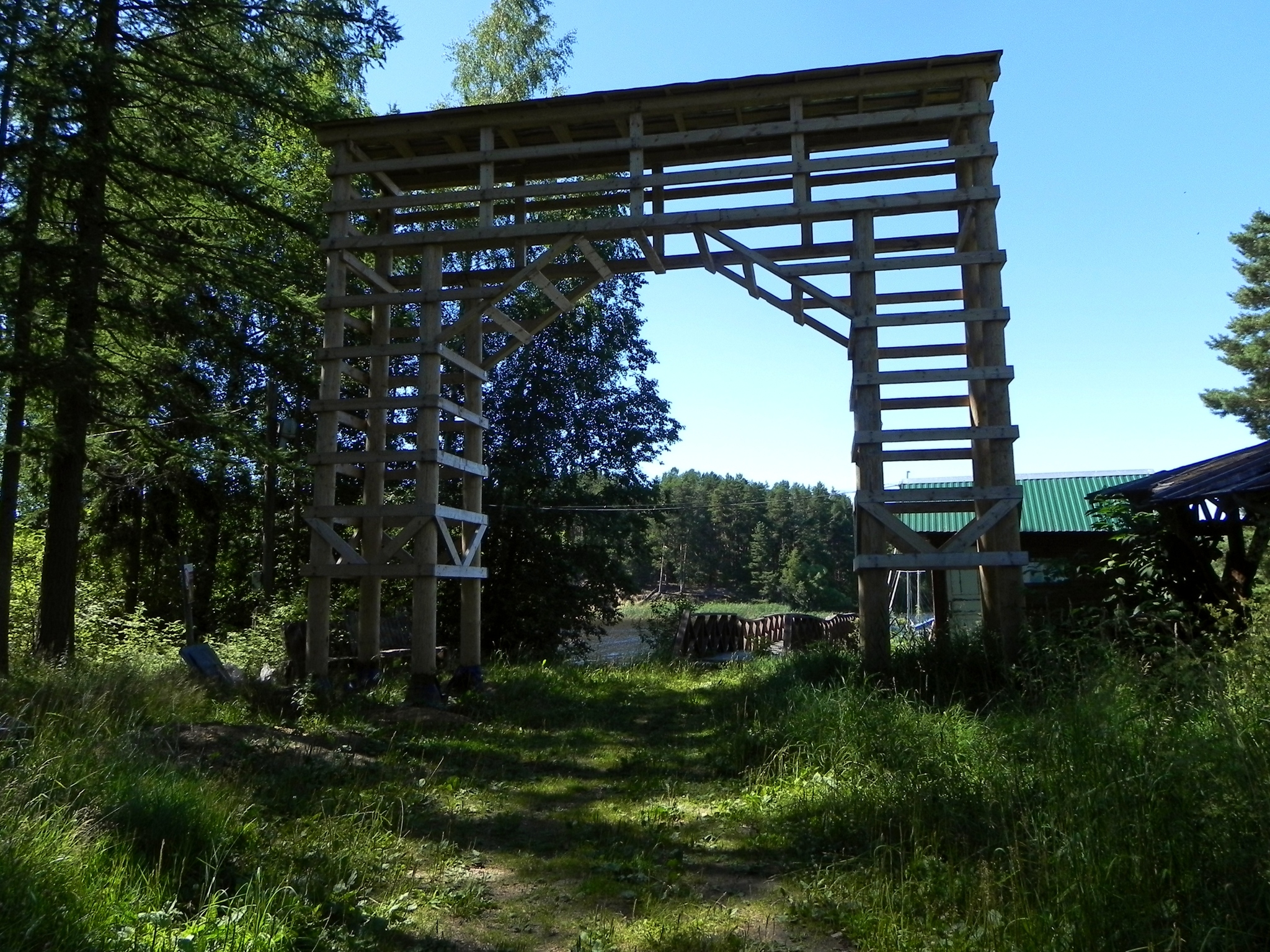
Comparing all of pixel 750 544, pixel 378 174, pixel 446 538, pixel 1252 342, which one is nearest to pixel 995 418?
pixel 446 538

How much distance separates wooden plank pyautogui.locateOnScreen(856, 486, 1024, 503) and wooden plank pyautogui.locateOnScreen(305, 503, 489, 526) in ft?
15.0

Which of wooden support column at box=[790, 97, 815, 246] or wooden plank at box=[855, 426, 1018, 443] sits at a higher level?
wooden support column at box=[790, 97, 815, 246]

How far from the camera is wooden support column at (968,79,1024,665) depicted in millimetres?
9867

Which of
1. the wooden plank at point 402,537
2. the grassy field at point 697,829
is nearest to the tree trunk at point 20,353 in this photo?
the grassy field at point 697,829

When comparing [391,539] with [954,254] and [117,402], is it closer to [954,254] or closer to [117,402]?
[117,402]

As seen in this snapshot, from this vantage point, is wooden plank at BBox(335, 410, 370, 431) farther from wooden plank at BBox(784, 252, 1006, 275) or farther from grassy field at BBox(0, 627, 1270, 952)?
wooden plank at BBox(784, 252, 1006, 275)

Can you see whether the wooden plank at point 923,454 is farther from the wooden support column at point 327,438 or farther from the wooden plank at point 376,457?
the wooden support column at point 327,438

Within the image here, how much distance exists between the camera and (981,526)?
9914 mm

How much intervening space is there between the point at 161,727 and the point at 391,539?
4.31 metres

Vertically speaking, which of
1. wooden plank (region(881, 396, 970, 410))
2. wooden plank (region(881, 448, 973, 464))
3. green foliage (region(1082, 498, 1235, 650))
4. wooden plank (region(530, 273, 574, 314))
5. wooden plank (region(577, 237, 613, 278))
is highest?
wooden plank (region(577, 237, 613, 278))

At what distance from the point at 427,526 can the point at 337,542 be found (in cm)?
108

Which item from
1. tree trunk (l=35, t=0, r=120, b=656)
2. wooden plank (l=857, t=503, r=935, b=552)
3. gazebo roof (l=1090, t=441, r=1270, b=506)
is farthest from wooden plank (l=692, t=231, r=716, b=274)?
tree trunk (l=35, t=0, r=120, b=656)

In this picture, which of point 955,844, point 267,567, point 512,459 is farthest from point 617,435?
point 955,844

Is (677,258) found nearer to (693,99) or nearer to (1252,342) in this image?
(693,99)
